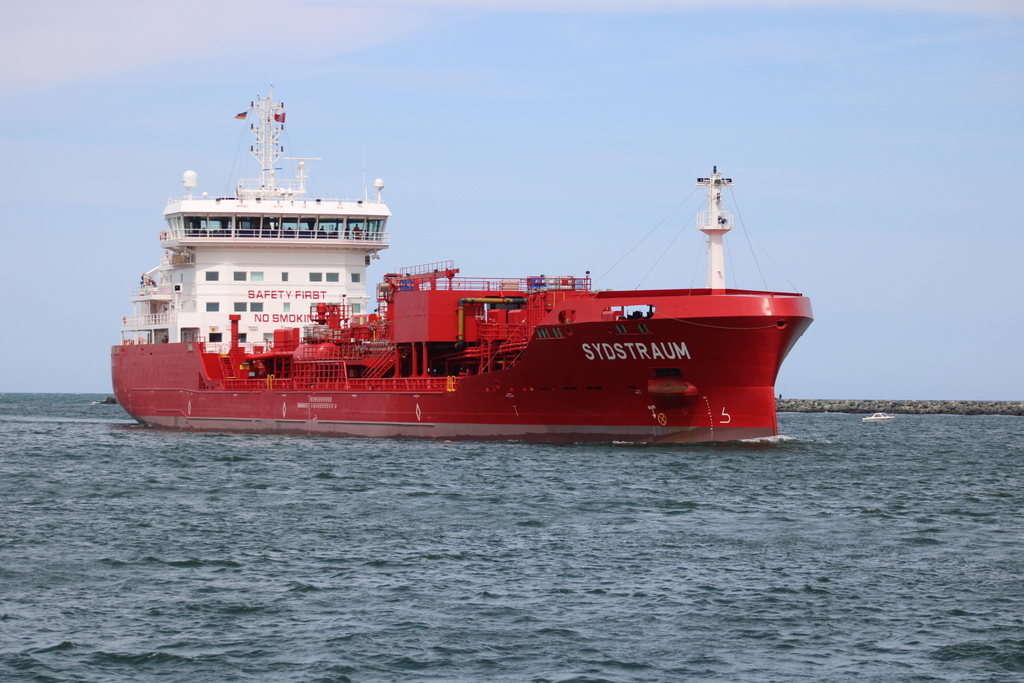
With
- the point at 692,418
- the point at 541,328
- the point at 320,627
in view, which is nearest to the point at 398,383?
the point at 541,328

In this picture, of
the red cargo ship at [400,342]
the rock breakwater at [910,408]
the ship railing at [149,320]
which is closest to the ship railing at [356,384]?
the red cargo ship at [400,342]

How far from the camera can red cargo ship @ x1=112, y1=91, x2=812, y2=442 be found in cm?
2709

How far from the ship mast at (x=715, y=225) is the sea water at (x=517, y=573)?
487 centimetres

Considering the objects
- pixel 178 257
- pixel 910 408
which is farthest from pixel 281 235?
pixel 910 408

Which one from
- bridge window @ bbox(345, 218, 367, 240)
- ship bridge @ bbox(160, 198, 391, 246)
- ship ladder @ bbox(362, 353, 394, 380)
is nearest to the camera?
ship ladder @ bbox(362, 353, 394, 380)

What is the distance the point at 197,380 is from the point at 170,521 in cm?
2319

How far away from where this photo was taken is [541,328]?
2842 centimetres

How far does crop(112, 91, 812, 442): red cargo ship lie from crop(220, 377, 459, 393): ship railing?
2.6 inches

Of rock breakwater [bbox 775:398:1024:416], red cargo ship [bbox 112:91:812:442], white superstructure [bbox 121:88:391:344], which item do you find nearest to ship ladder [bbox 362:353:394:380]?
red cargo ship [bbox 112:91:812:442]

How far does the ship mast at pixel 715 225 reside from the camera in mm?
28516

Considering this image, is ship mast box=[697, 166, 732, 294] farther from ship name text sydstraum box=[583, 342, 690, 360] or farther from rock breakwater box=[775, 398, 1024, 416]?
rock breakwater box=[775, 398, 1024, 416]

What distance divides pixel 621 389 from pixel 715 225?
466 cm

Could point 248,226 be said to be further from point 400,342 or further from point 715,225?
point 715,225

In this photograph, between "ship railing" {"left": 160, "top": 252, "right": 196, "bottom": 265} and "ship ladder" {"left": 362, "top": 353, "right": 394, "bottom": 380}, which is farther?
"ship railing" {"left": 160, "top": 252, "right": 196, "bottom": 265}
